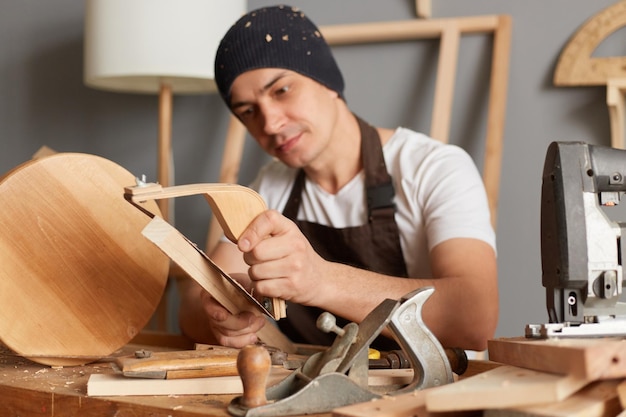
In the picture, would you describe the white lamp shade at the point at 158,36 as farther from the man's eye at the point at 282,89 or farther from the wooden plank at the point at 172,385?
the wooden plank at the point at 172,385

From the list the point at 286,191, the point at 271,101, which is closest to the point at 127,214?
the point at 271,101

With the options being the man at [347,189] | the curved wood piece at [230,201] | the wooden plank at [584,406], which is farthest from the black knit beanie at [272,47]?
the wooden plank at [584,406]

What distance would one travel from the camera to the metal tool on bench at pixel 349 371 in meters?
1.05

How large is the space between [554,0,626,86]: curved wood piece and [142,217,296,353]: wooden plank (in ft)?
4.44

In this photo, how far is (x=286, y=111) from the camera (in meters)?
2.05

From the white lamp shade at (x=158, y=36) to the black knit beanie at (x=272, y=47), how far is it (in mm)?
609

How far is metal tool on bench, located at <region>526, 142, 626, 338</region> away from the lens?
1217 millimetres

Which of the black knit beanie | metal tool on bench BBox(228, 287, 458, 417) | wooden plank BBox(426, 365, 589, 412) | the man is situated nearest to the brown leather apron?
the man

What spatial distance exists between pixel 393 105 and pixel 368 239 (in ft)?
2.67

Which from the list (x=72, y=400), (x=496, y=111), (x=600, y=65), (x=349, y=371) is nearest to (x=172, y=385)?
(x=72, y=400)

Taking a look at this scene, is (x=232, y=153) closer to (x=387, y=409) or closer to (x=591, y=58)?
(x=591, y=58)

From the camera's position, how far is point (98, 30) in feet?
8.97

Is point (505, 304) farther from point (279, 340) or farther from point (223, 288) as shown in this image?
point (223, 288)

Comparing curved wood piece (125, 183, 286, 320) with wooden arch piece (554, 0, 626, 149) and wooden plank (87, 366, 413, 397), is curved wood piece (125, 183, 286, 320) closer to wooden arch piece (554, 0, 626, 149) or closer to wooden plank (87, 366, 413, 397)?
wooden plank (87, 366, 413, 397)
